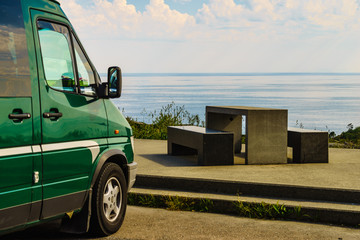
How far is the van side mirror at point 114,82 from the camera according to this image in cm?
630

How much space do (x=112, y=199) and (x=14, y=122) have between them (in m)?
2.01

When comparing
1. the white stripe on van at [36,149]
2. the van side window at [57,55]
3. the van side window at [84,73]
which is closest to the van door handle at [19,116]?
the white stripe on van at [36,149]

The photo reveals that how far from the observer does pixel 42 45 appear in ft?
17.9

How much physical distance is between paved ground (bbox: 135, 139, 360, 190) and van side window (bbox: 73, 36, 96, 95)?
276 centimetres

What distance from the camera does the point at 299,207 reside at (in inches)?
286

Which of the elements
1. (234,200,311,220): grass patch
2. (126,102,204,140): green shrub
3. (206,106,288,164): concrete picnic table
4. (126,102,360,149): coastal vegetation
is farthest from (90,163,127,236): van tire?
(126,102,204,140): green shrub

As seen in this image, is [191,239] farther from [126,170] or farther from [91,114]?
[91,114]

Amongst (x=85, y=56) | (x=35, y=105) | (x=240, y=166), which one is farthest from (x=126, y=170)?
(x=240, y=166)

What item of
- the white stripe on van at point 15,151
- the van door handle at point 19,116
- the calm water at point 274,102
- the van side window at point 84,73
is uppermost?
the van side window at point 84,73

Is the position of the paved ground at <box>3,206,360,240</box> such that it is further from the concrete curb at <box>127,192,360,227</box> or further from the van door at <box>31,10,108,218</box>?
the van door at <box>31,10,108,218</box>

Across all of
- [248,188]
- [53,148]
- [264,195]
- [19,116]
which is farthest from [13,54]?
[264,195]

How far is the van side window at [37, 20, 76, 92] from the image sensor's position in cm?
550

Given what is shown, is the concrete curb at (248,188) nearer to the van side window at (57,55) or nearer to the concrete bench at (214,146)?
the concrete bench at (214,146)

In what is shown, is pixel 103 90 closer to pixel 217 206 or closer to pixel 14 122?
pixel 14 122
